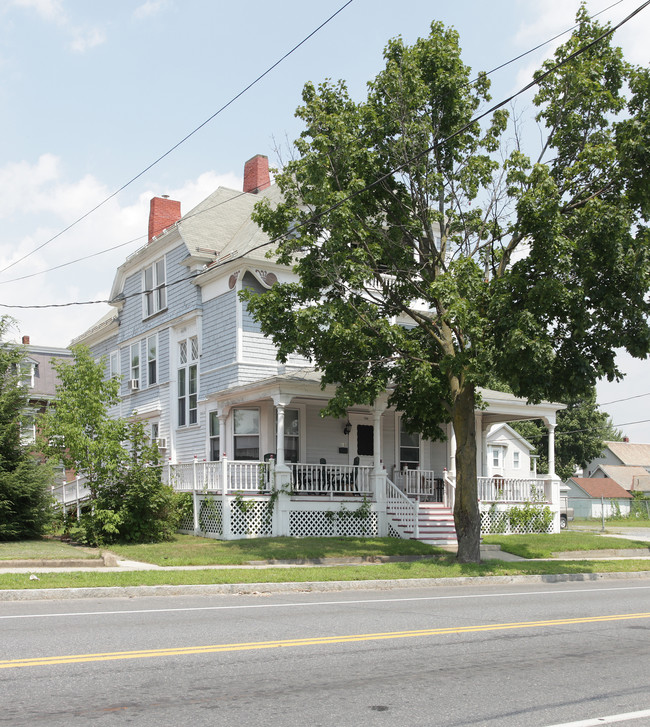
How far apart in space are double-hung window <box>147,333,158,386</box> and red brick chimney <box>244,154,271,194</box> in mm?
7058

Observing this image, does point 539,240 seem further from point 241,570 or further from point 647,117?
point 241,570

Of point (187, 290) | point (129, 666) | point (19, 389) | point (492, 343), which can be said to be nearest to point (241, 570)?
point (492, 343)

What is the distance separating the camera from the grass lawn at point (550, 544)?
20995 millimetres

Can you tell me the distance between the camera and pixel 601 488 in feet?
203

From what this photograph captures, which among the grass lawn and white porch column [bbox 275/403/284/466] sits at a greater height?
white porch column [bbox 275/403/284/466]

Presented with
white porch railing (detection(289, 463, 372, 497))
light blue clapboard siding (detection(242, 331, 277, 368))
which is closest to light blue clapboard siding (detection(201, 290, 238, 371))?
light blue clapboard siding (detection(242, 331, 277, 368))

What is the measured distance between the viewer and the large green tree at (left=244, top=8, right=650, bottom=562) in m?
15.7

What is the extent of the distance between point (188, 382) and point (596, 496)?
135 ft

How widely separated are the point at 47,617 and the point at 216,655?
356cm

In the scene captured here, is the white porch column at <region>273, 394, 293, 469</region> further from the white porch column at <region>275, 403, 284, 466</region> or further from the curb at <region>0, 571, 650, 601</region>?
the curb at <region>0, 571, 650, 601</region>

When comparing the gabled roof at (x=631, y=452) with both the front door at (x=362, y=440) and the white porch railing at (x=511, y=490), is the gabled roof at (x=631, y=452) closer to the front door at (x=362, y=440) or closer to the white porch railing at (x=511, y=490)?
the white porch railing at (x=511, y=490)

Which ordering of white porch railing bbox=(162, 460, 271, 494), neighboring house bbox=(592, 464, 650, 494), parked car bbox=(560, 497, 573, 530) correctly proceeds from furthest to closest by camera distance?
neighboring house bbox=(592, 464, 650, 494)
parked car bbox=(560, 497, 573, 530)
white porch railing bbox=(162, 460, 271, 494)

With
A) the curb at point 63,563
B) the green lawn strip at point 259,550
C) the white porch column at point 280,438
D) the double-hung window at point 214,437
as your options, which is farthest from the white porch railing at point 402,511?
the curb at point 63,563

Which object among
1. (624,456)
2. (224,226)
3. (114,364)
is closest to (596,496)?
(624,456)
